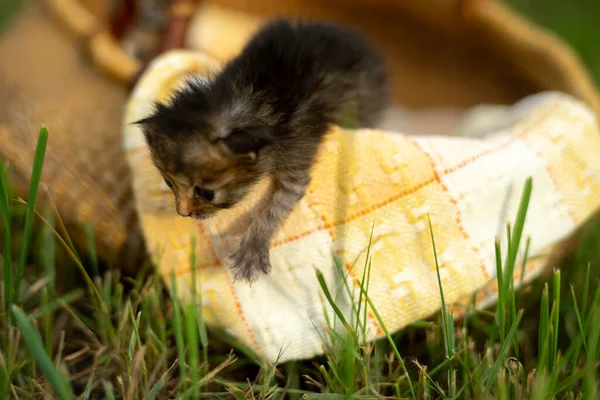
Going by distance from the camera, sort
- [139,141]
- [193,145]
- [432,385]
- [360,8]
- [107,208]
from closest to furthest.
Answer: [193,145]
[432,385]
[139,141]
[107,208]
[360,8]

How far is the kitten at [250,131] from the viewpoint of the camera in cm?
104

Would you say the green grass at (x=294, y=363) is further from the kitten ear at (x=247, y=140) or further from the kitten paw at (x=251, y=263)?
the kitten ear at (x=247, y=140)

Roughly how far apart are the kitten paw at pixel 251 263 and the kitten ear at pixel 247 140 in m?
0.19

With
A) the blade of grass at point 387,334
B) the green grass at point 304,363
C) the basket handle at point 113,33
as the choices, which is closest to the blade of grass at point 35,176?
the green grass at point 304,363

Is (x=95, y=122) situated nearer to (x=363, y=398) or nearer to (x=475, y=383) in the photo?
(x=363, y=398)

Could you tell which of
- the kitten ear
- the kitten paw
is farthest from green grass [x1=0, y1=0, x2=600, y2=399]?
the kitten ear

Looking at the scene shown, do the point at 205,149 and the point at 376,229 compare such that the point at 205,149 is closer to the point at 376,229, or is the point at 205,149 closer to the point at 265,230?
the point at 265,230

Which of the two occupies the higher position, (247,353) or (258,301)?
(258,301)

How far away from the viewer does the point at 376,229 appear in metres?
1.18

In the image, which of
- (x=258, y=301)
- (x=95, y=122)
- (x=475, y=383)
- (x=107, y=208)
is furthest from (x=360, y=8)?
(x=475, y=383)

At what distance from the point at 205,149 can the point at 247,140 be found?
8 cm

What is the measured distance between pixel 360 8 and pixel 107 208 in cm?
146

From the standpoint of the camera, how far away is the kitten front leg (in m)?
1.14

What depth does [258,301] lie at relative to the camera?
3.92 feet
